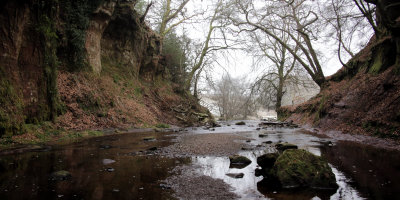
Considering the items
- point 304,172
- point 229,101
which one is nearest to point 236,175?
point 304,172

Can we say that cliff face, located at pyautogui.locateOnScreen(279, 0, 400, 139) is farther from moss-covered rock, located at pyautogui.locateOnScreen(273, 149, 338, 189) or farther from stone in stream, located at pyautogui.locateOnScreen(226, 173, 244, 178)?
stone in stream, located at pyautogui.locateOnScreen(226, 173, 244, 178)

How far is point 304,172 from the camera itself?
9.97 feet

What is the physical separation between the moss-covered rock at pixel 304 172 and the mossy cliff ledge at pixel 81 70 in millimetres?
6835

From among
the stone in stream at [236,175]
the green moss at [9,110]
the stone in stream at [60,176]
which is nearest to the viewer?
the stone in stream at [60,176]

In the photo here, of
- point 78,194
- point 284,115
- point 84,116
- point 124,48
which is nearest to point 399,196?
point 78,194

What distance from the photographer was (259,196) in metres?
2.62

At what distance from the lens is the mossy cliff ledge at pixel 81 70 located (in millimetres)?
7031

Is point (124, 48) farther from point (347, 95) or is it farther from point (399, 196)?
point (399, 196)

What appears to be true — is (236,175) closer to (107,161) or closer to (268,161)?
(268,161)

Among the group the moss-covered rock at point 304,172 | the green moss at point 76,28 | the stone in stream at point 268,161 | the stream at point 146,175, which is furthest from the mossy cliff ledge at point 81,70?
the moss-covered rock at point 304,172

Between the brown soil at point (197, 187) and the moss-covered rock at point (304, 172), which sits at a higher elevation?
the moss-covered rock at point (304, 172)

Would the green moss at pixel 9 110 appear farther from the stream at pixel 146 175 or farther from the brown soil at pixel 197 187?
the brown soil at pixel 197 187

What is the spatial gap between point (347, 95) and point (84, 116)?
461 inches

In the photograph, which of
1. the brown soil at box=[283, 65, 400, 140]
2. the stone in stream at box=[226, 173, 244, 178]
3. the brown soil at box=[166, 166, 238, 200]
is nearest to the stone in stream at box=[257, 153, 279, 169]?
the stone in stream at box=[226, 173, 244, 178]
